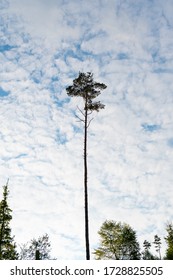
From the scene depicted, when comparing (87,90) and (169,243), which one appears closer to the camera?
(87,90)

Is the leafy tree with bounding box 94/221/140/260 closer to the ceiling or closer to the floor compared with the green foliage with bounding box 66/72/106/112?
closer to the floor

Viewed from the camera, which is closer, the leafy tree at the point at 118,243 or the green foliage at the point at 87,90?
the green foliage at the point at 87,90

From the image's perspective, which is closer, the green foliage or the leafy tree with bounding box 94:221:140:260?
the green foliage

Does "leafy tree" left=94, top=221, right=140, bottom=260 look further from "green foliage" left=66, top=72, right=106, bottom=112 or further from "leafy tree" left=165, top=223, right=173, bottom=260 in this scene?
"green foliage" left=66, top=72, right=106, bottom=112

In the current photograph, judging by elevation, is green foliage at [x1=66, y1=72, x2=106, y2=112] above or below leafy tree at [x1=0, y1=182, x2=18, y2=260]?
above

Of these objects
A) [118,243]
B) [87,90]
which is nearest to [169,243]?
[118,243]

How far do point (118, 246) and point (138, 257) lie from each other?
7.44m

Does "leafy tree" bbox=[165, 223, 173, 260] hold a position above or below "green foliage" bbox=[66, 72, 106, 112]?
below

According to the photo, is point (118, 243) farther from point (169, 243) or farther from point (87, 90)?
point (87, 90)

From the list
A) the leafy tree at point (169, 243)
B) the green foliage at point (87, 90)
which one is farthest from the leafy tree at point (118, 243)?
the green foliage at point (87, 90)

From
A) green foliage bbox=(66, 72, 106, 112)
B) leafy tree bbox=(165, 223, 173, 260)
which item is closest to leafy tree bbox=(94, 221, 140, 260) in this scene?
leafy tree bbox=(165, 223, 173, 260)

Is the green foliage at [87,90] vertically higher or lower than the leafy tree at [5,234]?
higher

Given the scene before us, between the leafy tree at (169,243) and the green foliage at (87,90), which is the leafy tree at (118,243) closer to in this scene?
the leafy tree at (169,243)
